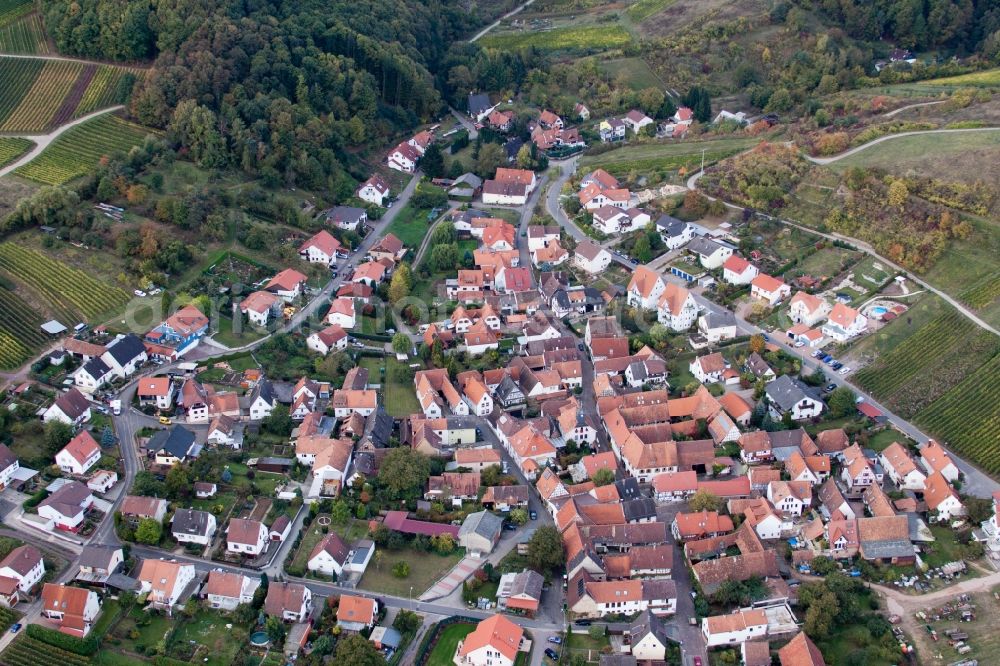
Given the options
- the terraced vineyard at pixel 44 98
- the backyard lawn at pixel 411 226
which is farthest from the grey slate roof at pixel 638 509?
the terraced vineyard at pixel 44 98

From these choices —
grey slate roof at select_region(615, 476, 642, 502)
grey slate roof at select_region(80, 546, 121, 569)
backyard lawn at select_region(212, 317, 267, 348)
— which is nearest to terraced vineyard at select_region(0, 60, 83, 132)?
backyard lawn at select_region(212, 317, 267, 348)

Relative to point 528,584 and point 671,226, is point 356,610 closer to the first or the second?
point 528,584

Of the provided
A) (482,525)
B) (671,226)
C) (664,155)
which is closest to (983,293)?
(671,226)

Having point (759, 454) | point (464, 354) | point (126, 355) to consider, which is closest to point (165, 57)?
point (126, 355)

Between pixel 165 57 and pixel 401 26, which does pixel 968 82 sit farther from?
pixel 165 57

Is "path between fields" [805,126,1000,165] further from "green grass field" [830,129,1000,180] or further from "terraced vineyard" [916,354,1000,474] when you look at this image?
"terraced vineyard" [916,354,1000,474]

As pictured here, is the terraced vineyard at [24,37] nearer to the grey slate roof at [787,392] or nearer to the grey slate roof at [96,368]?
the grey slate roof at [96,368]
